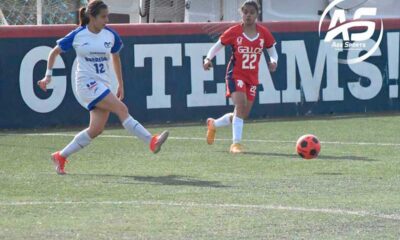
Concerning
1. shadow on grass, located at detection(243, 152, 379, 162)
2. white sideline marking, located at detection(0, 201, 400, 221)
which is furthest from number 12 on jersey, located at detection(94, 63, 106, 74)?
shadow on grass, located at detection(243, 152, 379, 162)

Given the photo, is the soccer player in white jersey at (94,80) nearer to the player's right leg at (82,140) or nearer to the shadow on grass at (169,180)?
the player's right leg at (82,140)

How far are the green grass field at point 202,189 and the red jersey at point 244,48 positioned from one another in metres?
1.02

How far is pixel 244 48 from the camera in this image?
50.1 feet

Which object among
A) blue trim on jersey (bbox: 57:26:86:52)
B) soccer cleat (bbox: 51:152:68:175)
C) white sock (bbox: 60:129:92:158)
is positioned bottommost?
soccer cleat (bbox: 51:152:68:175)

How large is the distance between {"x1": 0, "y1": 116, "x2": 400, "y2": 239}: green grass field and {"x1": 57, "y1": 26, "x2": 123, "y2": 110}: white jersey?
2.89 feet

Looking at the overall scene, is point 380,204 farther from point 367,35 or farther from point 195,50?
point 367,35

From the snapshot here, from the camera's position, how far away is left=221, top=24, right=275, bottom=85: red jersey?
15.3m

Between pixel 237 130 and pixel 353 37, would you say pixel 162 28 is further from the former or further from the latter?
pixel 237 130

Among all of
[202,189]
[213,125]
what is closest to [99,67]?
[202,189]

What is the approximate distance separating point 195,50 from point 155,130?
188 cm

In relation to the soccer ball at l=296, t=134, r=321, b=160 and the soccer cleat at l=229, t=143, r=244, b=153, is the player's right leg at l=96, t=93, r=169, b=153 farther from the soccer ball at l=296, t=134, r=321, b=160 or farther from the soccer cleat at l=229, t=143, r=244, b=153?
the soccer cleat at l=229, t=143, r=244, b=153

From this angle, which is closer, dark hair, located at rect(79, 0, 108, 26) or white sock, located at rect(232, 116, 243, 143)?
dark hair, located at rect(79, 0, 108, 26)

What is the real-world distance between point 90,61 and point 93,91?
1.14 feet

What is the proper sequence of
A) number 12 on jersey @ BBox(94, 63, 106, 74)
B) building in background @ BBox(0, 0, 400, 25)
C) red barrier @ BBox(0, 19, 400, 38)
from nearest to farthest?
number 12 on jersey @ BBox(94, 63, 106, 74) → red barrier @ BBox(0, 19, 400, 38) → building in background @ BBox(0, 0, 400, 25)
